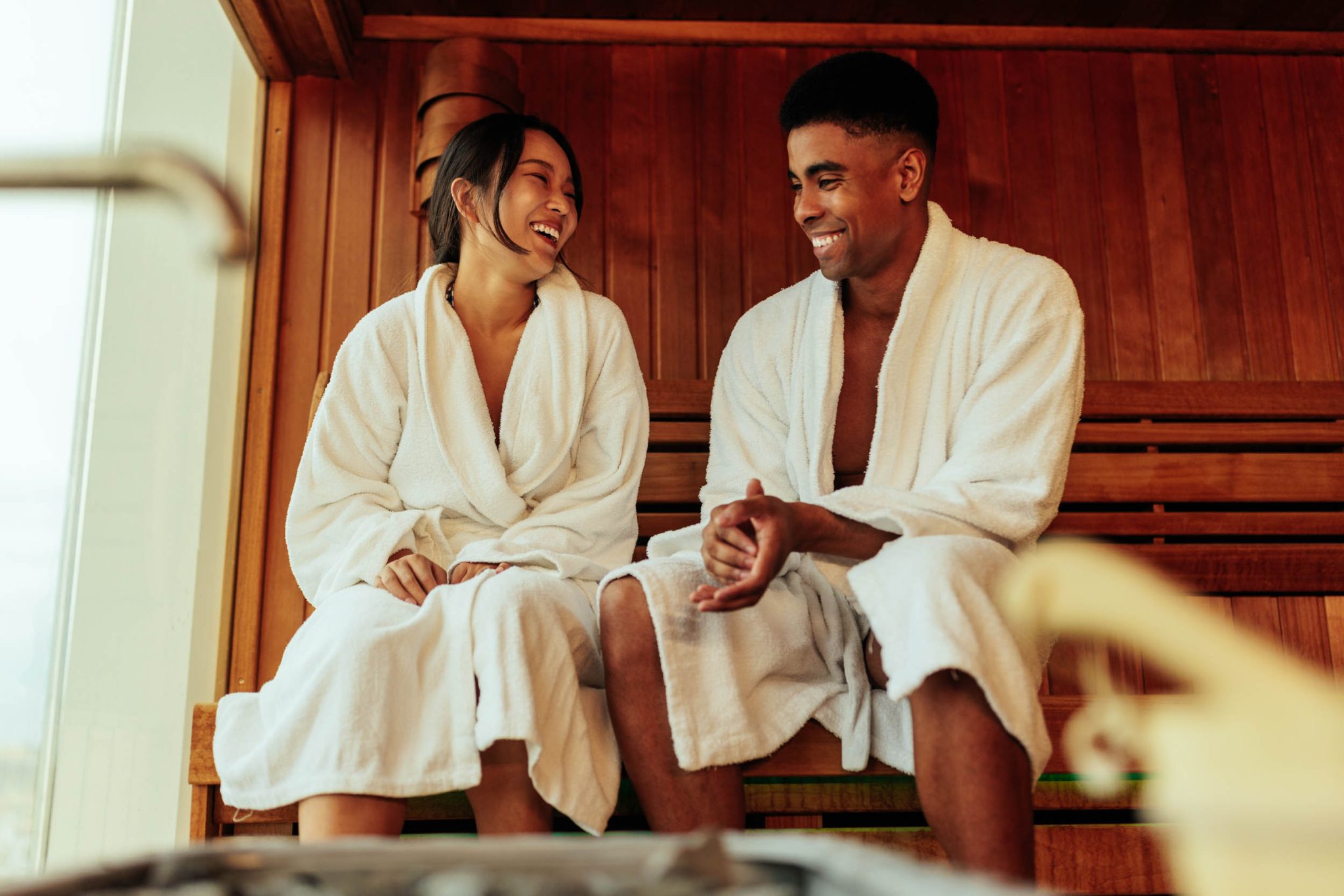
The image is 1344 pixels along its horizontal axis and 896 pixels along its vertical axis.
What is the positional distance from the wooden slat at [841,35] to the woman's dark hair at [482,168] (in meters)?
0.72

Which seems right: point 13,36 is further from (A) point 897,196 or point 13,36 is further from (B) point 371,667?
(A) point 897,196

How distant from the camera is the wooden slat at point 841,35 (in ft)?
9.95

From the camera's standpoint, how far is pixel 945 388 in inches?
78.0

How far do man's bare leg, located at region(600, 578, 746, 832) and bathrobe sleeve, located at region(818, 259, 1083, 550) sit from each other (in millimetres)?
350

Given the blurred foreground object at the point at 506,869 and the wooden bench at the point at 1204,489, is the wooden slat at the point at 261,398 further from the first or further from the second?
the blurred foreground object at the point at 506,869

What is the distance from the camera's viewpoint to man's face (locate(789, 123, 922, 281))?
219cm

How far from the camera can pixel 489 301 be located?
2311 millimetres

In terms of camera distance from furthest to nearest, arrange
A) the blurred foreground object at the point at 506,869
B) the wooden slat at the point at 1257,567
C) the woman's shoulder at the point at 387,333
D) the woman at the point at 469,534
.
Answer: the wooden slat at the point at 1257,567 < the woman's shoulder at the point at 387,333 < the woman at the point at 469,534 < the blurred foreground object at the point at 506,869

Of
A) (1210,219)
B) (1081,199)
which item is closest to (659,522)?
(1081,199)

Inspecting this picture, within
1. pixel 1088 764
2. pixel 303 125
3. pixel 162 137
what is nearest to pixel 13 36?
pixel 162 137

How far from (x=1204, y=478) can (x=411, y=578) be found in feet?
5.92

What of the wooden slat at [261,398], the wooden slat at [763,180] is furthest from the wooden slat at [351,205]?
Result: the wooden slat at [763,180]

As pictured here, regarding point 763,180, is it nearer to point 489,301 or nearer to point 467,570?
point 489,301

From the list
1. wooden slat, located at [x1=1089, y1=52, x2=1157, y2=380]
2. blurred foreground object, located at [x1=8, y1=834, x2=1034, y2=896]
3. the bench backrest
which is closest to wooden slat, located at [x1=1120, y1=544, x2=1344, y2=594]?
the bench backrest
